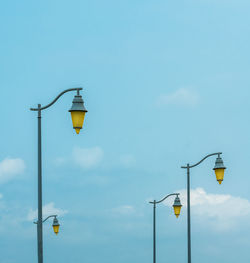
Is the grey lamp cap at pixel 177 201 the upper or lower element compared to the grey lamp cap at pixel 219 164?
lower

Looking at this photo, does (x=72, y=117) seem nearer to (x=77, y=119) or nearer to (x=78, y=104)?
(x=77, y=119)

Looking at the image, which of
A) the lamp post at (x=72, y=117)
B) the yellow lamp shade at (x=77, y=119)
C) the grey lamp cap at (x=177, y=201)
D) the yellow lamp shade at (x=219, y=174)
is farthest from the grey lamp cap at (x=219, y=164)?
the yellow lamp shade at (x=77, y=119)

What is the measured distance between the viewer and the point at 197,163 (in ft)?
85.4

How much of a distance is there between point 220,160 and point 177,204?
6.55 metres

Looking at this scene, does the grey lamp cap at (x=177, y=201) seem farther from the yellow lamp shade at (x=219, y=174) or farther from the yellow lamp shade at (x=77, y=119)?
the yellow lamp shade at (x=77, y=119)

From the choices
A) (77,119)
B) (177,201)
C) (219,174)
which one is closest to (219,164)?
(219,174)

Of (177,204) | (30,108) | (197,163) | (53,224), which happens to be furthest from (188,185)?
(53,224)

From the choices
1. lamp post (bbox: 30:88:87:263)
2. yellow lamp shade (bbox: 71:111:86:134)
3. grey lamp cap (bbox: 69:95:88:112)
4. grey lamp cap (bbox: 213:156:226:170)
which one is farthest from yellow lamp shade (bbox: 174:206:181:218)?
yellow lamp shade (bbox: 71:111:86:134)

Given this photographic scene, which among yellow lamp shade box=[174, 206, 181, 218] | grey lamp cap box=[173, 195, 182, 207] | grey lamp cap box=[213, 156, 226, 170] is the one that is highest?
grey lamp cap box=[213, 156, 226, 170]

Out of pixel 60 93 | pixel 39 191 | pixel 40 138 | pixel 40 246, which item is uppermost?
pixel 60 93

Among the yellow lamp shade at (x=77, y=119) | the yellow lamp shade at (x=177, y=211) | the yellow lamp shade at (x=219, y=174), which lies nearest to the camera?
the yellow lamp shade at (x=77, y=119)

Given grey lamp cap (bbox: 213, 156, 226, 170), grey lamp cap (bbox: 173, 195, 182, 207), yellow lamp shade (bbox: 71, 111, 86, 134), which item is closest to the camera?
yellow lamp shade (bbox: 71, 111, 86, 134)

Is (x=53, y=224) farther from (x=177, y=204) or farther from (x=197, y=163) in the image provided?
(x=197, y=163)

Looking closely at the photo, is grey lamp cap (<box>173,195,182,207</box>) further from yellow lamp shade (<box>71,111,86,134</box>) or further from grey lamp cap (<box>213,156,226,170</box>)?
yellow lamp shade (<box>71,111,86,134</box>)
